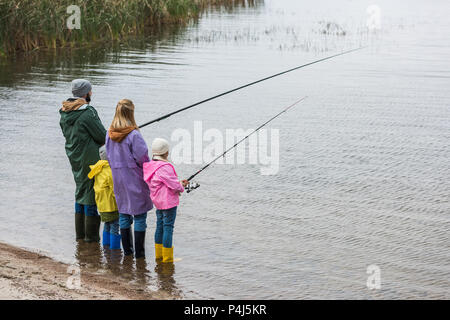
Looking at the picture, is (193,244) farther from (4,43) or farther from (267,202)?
(4,43)

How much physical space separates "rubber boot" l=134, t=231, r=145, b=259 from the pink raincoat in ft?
1.16

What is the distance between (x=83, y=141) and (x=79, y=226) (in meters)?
0.77

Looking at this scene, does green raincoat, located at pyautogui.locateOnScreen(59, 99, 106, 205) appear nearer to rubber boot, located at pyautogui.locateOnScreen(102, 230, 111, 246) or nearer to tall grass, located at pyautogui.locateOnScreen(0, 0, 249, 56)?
rubber boot, located at pyautogui.locateOnScreen(102, 230, 111, 246)

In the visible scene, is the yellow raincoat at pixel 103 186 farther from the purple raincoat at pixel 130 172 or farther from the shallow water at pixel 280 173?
the shallow water at pixel 280 173

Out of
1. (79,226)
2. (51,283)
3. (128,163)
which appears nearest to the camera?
(51,283)

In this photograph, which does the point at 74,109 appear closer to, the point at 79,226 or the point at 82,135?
the point at 82,135

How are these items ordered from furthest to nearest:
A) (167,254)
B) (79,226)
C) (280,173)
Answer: (280,173), (79,226), (167,254)

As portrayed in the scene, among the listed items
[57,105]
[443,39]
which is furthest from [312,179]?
[443,39]

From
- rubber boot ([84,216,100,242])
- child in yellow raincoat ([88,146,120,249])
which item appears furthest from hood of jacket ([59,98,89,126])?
rubber boot ([84,216,100,242])

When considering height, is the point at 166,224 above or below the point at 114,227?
above

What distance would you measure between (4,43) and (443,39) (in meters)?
12.1

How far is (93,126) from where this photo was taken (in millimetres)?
5520

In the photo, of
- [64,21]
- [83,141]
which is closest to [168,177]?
[83,141]

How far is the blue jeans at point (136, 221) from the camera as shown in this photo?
541 centimetres
